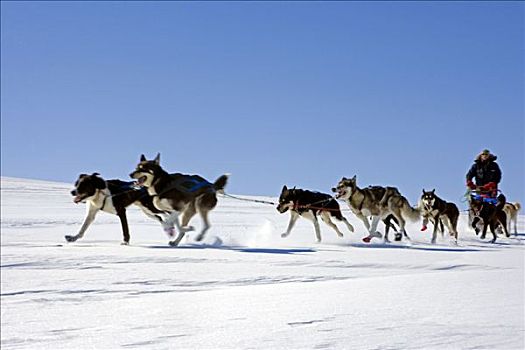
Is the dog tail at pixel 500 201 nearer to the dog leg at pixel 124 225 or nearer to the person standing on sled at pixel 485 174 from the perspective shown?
the person standing on sled at pixel 485 174

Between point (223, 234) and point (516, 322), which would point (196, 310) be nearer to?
point (516, 322)

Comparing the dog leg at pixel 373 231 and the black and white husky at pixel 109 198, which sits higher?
the black and white husky at pixel 109 198

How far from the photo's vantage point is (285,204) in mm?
11078

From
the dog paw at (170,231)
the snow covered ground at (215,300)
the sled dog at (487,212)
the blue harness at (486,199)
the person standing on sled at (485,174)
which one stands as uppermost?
the person standing on sled at (485,174)

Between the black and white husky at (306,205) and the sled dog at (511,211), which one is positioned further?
the sled dog at (511,211)

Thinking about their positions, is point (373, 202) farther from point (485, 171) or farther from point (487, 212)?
point (487, 212)

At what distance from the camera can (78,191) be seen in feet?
13.9

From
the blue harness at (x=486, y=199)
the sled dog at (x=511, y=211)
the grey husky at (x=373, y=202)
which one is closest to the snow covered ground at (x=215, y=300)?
the grey husky at (x=373, y=202)

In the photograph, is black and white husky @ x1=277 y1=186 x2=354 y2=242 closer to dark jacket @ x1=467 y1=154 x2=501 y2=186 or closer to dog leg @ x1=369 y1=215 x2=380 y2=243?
dog leg @ x1=369 y1=215 x2=380 y2=243

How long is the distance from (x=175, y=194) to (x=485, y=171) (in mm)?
8257

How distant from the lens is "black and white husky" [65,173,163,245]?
4297mm

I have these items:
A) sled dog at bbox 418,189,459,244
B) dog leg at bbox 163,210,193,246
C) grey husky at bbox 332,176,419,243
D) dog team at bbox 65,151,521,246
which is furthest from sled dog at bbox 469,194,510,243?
dog leg at bbox 163,210,193,246

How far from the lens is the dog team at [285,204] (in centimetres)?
630

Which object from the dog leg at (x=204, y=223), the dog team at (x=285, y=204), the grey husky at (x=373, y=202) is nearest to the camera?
the dog team at (x=285, y=204)
